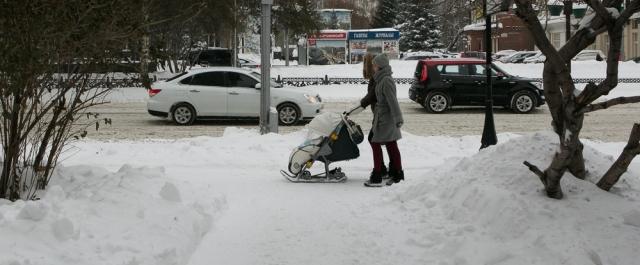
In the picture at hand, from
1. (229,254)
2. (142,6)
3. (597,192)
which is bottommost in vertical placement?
(229,254)

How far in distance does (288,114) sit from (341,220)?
10.6m

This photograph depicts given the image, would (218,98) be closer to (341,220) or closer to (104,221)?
(341,220)

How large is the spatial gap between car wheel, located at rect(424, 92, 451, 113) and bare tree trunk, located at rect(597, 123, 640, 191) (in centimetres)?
1468

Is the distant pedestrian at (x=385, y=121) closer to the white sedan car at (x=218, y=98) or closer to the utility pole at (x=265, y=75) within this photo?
the utility pole at (x=265, y=75)

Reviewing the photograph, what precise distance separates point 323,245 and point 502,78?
617 inches

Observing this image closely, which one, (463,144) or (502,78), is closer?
(463,144)

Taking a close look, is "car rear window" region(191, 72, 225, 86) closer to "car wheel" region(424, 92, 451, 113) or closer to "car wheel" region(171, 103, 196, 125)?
"car wheel" region(171, 103, 196, 125)

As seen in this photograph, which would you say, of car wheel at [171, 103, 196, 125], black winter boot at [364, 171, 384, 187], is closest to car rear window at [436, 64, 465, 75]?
car wheel at [171, 103, 196, 125]

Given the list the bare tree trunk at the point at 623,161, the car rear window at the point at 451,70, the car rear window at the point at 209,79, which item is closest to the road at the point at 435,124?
the car rear window at the point at 209,79

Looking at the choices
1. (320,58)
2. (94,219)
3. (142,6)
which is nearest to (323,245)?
(94,219)

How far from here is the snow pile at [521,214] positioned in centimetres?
511

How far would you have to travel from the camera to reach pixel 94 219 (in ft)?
17.8

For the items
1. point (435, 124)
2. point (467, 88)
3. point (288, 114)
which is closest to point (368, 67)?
point (288, 114)

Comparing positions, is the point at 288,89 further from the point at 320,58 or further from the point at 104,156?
the point at 320,58
